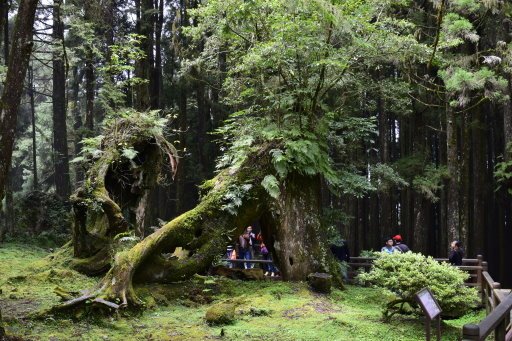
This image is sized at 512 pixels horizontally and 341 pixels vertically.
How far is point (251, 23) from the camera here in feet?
42.4

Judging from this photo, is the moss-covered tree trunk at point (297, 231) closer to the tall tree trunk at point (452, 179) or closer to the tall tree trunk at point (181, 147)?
the tall tree trunk at point (452, 179)

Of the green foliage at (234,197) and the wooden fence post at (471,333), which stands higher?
the green foliage at (234,197)

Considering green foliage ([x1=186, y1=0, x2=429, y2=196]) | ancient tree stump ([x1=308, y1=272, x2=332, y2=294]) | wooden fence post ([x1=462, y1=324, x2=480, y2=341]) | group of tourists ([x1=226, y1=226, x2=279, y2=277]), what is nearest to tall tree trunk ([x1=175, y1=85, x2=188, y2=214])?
group of tourists ([x1=226, y1=226, x2=279, y2=277])

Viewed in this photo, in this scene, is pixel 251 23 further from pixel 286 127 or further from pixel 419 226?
pixel 419 226

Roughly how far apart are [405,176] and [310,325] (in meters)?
15.5

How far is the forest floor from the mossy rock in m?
0.15

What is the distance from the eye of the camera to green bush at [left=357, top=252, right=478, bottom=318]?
9.06 m

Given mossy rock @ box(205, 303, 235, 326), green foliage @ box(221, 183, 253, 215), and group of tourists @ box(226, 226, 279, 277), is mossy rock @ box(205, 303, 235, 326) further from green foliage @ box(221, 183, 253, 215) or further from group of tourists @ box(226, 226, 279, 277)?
group of tourists @ box(226, 226, 279, 277)

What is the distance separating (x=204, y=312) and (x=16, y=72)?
5379 mm

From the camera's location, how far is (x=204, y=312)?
379 inches

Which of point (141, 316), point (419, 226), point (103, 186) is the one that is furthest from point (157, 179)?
point (419, 226)

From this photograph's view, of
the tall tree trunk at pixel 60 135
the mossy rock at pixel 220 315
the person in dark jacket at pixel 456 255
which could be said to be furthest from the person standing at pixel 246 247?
the tall tree trunk at pixel 60 135

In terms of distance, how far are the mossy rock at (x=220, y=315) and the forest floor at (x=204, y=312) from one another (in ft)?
0.48

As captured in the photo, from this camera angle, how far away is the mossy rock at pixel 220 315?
8508 mm
